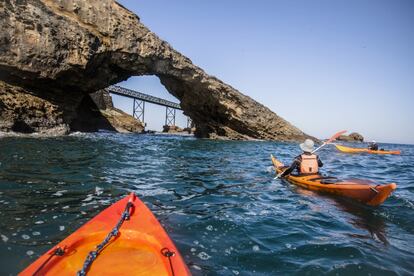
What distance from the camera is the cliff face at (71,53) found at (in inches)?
722

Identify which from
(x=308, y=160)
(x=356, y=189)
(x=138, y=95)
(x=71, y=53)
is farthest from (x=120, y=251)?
(x=138, y=95)

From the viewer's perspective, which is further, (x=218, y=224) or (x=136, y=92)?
(x=136, y=92)

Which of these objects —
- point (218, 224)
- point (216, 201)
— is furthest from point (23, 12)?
point (218, 224)

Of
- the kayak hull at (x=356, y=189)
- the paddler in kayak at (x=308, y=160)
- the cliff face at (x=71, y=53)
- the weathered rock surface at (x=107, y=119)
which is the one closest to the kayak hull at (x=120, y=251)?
the kayak hull at (x=356, y=189)

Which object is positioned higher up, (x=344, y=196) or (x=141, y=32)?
(x=141, y=32)

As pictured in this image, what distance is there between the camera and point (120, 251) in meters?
3.76

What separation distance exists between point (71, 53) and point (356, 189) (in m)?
18.4

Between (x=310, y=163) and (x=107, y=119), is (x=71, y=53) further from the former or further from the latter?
(x=107, y=119)

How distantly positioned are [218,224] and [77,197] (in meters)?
3.00

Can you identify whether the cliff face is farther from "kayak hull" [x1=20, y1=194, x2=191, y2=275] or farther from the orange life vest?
"kayak hull" [x1=20, y1=194, x2=191, y2=275]

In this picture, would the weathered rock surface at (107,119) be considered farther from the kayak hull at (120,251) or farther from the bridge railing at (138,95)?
the kayak hull at (120,251)

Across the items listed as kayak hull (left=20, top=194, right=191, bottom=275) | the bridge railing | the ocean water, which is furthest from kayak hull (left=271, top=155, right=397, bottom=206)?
the bridge railing

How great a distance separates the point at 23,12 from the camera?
18.3 meters

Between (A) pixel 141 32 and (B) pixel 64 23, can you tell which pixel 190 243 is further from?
(A) pixel 141 32
